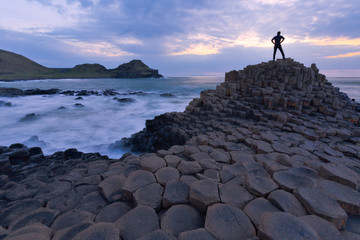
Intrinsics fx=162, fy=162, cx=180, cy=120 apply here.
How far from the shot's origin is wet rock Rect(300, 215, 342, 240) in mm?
1434

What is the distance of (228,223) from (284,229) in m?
0.48

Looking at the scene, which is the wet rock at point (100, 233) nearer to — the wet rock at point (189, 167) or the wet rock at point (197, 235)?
the wet rock at point (197, 235)

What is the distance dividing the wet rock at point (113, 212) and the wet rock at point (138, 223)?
9.6 inches

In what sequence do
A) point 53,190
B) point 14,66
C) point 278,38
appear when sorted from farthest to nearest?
point 14,66 < point 278,38 < point 53,190

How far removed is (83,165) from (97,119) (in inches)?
392

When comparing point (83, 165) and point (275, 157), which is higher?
point (275, 157)

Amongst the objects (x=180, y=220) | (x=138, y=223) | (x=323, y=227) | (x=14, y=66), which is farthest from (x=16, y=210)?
(x=14, y=66)

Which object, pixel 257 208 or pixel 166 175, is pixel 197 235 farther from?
pixel 166 175

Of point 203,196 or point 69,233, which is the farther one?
point 203,196

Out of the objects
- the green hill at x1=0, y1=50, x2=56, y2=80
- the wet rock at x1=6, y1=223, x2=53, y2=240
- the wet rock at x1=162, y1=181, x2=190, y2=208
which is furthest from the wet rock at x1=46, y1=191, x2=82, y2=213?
the green hill at x1=0, y1=50, x2=56, y2=80

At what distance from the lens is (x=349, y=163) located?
304 centimetres

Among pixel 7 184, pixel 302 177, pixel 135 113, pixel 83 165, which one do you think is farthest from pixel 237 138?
pixel 135 113

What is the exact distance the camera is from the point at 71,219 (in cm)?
192

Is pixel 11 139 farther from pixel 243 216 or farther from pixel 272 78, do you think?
pixel 272 78
